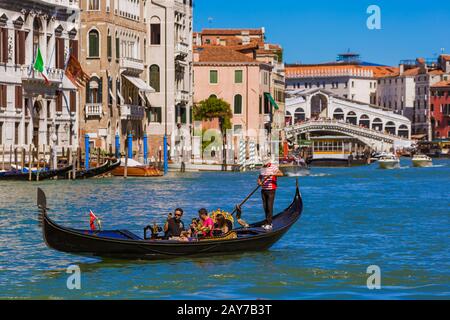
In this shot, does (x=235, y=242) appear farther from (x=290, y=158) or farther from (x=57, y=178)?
(x=290, y=158)

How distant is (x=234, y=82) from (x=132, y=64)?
13.1 m

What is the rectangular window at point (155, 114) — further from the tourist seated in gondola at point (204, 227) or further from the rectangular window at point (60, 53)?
the tourist seated in gondola at point (204, 227)

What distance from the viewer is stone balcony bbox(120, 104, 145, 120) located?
46250 mm

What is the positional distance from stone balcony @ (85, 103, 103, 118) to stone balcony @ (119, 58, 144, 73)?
2.02 metres

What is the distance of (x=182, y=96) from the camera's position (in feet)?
170

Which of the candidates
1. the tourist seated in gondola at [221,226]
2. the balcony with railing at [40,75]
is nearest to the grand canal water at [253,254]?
the tourist seated in gondola at [221,226]

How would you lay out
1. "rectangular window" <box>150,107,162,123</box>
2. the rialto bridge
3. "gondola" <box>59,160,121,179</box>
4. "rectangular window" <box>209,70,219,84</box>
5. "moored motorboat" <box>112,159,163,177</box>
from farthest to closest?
the rialto bridge → "rectangular window" <box>209,70,219,84</box> → "rectangular window" <box>150,107,162,123</box> → "moored motorboat" <box>112,159,163,177</box> → "gondola" <box>59,160,121,179</box>

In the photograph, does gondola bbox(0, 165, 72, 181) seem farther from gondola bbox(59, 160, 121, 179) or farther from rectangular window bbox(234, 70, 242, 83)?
rectangular window bbox(234, 70, 242, 83)

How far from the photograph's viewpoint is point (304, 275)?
54.2ft

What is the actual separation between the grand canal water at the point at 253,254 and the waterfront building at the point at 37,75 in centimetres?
566

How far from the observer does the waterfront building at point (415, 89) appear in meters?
114

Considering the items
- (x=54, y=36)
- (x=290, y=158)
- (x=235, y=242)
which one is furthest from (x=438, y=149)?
(x=235, y=242)

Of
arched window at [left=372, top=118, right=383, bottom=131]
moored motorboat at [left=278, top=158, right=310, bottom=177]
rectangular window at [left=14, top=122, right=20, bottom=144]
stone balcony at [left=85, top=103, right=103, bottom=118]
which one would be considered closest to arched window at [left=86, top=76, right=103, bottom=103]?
stone balcony at [left=85, top=103, right=103, bottom=118]
